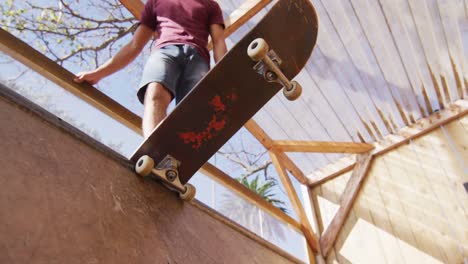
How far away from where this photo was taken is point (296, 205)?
441cm

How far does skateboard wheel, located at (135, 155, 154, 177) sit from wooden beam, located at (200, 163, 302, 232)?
2.12m

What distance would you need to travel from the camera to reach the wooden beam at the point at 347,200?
4.36 m

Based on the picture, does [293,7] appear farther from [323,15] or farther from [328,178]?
[328,178]

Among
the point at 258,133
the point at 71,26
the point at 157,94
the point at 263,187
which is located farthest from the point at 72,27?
the point at 263,187

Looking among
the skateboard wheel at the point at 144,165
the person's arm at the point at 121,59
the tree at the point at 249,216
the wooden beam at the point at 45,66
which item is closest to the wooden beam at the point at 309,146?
the tree at the point at 249,216

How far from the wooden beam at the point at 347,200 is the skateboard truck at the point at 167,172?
3486 mm

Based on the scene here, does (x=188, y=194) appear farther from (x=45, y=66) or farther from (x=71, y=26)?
(x=71, y=26)

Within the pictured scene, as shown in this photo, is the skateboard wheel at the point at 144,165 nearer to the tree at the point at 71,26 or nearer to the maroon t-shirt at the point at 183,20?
the maroon t-shirt at the point at 183,20

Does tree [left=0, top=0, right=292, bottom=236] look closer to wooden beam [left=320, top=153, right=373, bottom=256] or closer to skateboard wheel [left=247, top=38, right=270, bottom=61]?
wooden beam [left=320, top=153, right=373, bottom=256]

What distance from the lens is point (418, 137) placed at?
4316 millimetres

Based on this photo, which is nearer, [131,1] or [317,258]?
[131,1]

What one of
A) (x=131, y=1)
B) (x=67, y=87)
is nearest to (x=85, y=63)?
(x=131, y=1)

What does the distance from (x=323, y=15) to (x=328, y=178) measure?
2.40 metres

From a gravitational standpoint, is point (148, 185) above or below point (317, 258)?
above
